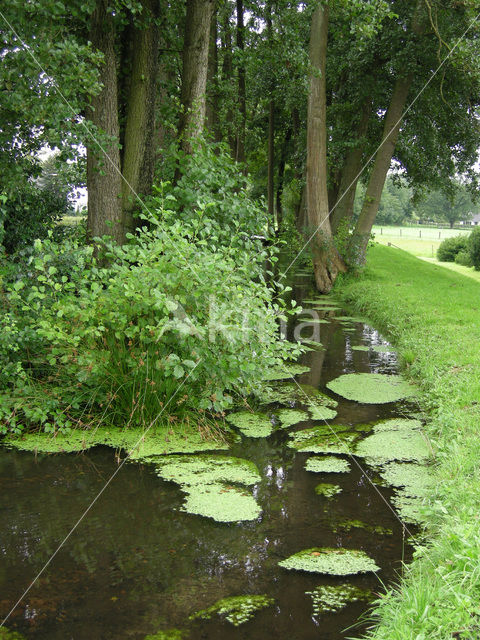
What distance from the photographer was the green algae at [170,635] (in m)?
2.68

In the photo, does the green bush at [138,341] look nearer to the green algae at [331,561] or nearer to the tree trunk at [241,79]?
the green algae at [331,561]

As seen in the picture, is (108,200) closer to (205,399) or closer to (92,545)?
(205,399)

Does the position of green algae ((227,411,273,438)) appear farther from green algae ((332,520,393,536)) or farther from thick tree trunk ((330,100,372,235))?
thick tree trunk ((330,100,372,235))

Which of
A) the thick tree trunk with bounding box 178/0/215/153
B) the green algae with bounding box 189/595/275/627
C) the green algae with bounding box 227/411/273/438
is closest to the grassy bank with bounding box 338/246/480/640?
the green algae with bounding box 189/595/275/627

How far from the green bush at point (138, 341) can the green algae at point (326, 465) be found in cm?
87

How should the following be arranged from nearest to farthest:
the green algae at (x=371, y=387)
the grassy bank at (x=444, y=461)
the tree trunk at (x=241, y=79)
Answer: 1. the grassy bank at (x=444, y=461)
2. the green algae at (x=371, y=387)
3. the tree trunk at (x=241, y=79)

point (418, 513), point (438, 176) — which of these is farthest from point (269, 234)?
point (438, 176)

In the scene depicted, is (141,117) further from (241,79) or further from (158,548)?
(241,79)

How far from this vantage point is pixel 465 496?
11.6 ft

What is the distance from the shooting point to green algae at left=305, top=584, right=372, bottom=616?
9.60 feet

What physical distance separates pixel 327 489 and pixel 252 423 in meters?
1.41

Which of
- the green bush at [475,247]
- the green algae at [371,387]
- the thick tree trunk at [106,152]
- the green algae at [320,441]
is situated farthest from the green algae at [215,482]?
the green bush at [475,247]

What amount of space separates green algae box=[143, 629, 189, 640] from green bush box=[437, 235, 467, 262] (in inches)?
1118

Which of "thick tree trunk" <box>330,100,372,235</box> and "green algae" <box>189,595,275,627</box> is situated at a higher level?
"thick tree trunk" <box>330,100,372,235</box>
